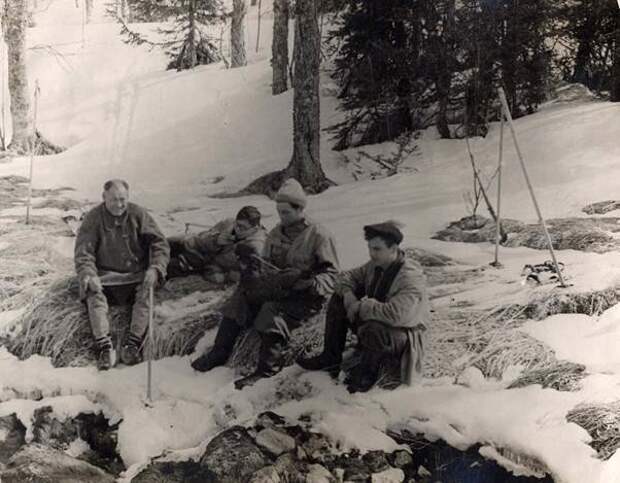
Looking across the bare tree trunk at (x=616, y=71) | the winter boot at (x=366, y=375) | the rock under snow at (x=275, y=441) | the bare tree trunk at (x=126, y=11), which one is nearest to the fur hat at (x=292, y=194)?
the winter boot at (x=366, y=375)

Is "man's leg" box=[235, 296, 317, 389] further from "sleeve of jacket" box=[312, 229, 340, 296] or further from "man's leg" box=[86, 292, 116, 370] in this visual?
"man's leg" box=[86, 292, 116, 370]

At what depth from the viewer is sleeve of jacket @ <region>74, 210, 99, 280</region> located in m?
2.68

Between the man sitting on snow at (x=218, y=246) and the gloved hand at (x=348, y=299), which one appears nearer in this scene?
the gloved hand at (x=348, y=299)

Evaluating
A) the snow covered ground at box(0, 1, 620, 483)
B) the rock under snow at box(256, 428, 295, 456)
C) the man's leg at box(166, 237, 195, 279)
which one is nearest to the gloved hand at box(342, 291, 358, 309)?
the snow covered ground at box(0, 1, 620, 483)

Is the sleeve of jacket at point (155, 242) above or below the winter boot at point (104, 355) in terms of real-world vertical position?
above

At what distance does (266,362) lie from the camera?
2520mm

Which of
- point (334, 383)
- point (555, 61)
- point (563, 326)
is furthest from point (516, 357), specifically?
point (555, 61)

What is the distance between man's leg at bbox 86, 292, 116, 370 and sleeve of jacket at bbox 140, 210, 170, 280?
0.24 meters

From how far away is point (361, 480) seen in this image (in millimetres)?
2361

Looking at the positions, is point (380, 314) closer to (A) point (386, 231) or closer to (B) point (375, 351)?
(B) point (375, 351)

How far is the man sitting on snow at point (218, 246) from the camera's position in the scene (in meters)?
2.61

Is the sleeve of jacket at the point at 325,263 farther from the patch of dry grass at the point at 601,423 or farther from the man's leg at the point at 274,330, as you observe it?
the patch of dry grass at the point at 601,423

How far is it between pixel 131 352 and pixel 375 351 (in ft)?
2.92

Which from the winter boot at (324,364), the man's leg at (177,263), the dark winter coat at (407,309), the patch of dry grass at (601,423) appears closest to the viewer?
the patch of dry grass at (601,423)
